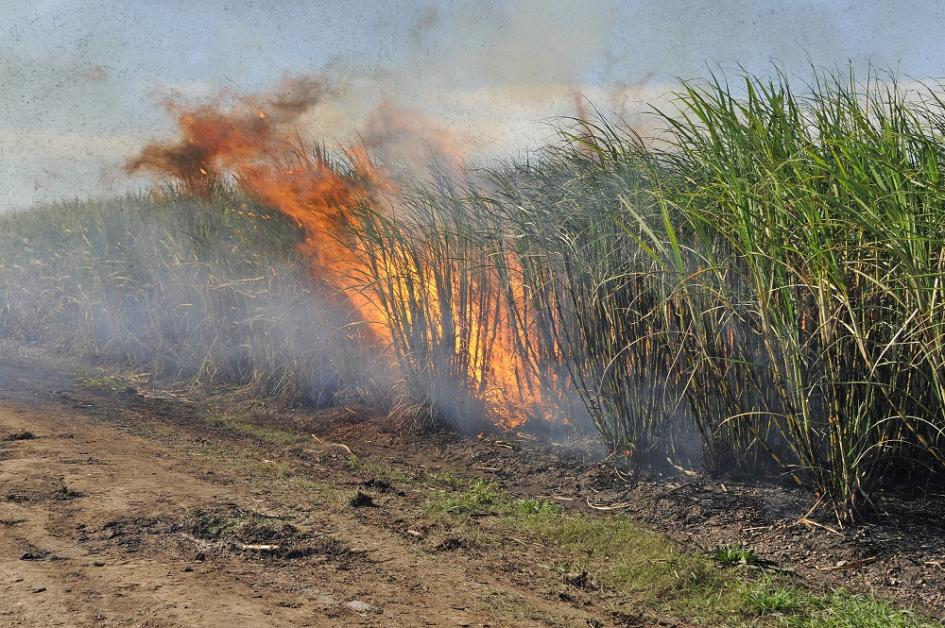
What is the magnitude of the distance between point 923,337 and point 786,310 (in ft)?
2.01

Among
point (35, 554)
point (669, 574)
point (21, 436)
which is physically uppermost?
point (21, 436)

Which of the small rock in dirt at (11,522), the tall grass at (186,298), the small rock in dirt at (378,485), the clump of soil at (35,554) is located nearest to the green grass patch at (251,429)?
the tall grass at (186,298)

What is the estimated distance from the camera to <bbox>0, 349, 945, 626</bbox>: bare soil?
3402 mm

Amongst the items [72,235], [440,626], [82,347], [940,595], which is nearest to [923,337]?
[940,595]

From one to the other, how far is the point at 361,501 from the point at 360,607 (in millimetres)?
1497

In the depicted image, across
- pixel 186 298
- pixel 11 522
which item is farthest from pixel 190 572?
pixel 186 298

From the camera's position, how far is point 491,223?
635 cm

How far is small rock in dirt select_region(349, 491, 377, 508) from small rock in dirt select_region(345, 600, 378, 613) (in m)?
1.41

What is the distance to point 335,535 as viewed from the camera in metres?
4.27

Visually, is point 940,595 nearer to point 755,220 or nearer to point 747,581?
point 747,581

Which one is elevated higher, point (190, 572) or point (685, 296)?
point (685, 296)

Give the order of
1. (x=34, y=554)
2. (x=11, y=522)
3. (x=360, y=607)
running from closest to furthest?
(x=360, y=607)
(x=34, y=554)
(x=11, y=522)

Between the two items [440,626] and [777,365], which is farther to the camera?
[777,365]

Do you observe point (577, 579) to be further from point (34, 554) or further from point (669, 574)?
point (34, 554)
